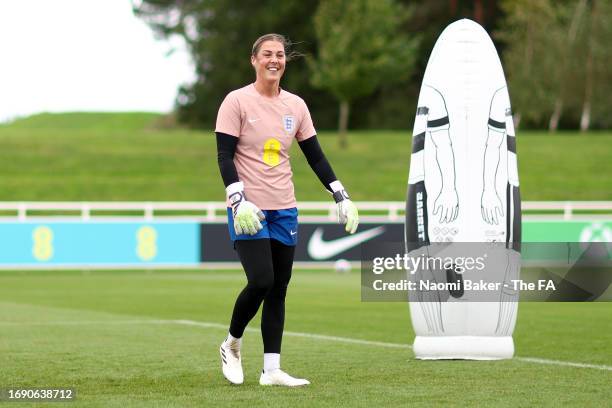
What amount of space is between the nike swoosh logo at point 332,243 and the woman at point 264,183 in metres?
18.3

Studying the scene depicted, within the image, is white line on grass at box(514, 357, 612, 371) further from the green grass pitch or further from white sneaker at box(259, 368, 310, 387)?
white sneaker at box(259, 368, 310, 387)

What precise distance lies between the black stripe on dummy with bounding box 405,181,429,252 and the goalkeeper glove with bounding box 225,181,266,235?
220 cm

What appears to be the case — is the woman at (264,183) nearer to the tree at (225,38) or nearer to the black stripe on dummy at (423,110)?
the black stripe on dummy at (423,110)

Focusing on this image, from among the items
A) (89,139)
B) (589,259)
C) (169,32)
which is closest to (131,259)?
(589,259)

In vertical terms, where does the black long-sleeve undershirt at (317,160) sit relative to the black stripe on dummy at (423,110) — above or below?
below

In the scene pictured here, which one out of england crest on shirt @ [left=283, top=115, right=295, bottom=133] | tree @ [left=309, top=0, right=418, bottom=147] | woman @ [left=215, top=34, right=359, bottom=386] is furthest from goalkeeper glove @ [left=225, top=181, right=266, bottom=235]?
tree @ [left=309, top=0, right=418, bottom=147]

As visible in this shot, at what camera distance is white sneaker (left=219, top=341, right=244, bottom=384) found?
8570 millimetres

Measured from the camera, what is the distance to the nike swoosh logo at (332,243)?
27.0 meters

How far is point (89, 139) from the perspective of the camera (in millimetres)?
55625

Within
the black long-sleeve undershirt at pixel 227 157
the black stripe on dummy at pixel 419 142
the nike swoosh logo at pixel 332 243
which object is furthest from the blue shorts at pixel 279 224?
the nike swoosh logo at pixel 332 243

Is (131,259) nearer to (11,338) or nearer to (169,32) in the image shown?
(11,338)

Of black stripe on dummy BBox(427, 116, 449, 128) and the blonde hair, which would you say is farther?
black stripe on dummy BBox(427, 116, 449, 128)

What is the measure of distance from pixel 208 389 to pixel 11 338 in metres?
4.38

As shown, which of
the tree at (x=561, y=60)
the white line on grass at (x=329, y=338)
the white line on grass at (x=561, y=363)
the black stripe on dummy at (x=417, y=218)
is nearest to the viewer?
the white line on grass at (x=561, y=363)
